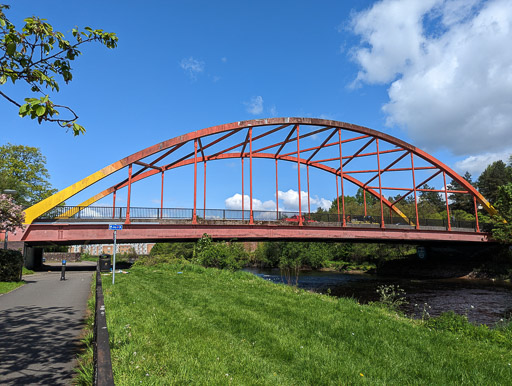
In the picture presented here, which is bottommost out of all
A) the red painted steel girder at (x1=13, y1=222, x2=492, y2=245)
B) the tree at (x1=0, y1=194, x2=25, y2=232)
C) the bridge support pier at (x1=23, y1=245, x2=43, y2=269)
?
the bridge support pier at (x1=23, y1=245, x2=43, y2=269)

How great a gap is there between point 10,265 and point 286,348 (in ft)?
53.3

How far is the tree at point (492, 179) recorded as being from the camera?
65.8 metres

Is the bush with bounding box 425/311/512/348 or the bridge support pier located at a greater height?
the bridge support pier

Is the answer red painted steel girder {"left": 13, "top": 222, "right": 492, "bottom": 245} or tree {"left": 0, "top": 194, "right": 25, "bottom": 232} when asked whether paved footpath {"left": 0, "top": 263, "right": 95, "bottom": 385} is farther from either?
red painted steel girder {"left": 13, "top": 222, "right": 492, "bottom": 245}

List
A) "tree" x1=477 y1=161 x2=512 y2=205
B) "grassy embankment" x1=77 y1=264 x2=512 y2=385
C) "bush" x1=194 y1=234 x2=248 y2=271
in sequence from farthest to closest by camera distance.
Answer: "tree" x1=477 y1=161 x2=512 y2=205 < "bush" x1=194 y1=234 x2=248 y2=271 < "grassy embankment" x1=77 y1=264 x2=512 y2=385

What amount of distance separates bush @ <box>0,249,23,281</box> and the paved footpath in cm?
561

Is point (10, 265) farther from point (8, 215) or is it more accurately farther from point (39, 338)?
point (39, 338)

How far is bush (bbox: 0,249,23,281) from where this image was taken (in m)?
15.7

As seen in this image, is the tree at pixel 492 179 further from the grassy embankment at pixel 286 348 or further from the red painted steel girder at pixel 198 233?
the grassy embankment at pixel 286 348

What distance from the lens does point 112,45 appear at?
199 inches

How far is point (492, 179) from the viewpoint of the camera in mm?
67188

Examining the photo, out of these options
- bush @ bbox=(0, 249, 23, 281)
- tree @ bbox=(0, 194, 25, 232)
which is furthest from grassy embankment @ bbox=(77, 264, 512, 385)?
tree @ bbox=(0, 194, 25, 232)

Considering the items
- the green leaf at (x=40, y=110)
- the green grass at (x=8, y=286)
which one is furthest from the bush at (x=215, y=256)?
the green leaf at (x=40, y=110)

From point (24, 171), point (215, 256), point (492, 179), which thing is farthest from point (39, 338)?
point (492, 179)
